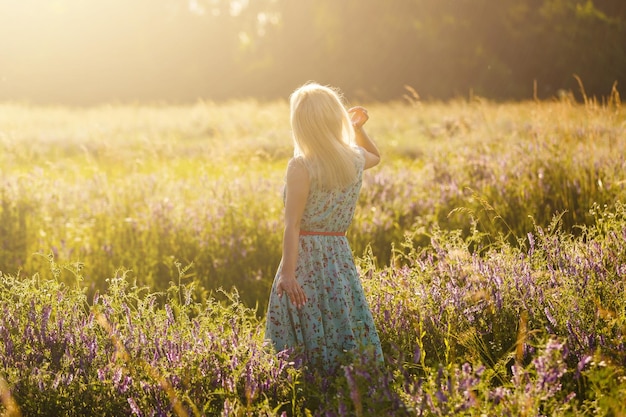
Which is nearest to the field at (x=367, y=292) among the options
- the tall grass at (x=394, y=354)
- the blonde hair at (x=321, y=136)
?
the tall grass at (x=394, y=354)

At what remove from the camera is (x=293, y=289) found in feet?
10.4

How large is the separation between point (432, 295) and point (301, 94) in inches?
49.2

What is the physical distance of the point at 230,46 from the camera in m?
41.3

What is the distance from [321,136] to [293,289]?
736 mm

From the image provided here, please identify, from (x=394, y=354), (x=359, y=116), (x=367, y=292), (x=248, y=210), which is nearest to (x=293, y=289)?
(x=394, y=354)

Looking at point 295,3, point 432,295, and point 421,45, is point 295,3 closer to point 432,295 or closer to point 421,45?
point 421,45

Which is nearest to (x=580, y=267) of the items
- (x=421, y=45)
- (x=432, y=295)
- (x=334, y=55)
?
(x=432, y=295)

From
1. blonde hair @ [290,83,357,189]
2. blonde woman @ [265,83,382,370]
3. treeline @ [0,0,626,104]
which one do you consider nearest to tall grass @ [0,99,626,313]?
blonde woman @ [265,83,382,370]

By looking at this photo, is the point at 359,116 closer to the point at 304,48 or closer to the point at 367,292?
the point at 367,292

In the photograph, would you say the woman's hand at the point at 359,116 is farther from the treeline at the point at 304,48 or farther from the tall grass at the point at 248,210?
the treeline at the point at 304,48

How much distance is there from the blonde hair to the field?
76cm

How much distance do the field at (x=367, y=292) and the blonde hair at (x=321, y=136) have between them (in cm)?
76

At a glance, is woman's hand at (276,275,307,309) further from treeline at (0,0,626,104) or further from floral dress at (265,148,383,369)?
treeline at (0,0,626,104)

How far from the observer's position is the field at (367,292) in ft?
8.89
